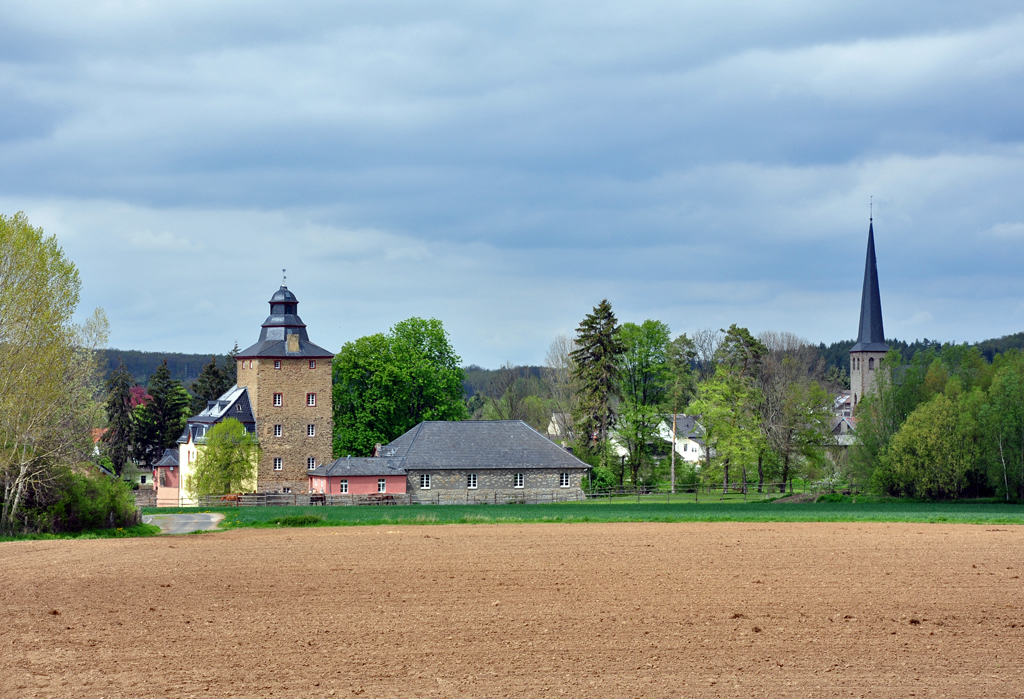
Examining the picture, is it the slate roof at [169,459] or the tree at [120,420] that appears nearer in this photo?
the slate roof at [169,459]

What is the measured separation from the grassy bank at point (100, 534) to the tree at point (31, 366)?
80cm

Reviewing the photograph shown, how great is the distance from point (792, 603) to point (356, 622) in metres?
7.58

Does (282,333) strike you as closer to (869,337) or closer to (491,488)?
(491,488)

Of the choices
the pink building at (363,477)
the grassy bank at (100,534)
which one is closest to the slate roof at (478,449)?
the pink building at (363,477)

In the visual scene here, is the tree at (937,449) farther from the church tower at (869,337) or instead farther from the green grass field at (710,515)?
the church tower at (869,337)

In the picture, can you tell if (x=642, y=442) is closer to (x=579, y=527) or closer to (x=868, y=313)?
(x=579, y=527)

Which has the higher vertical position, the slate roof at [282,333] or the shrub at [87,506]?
the slate roof at [282,333]

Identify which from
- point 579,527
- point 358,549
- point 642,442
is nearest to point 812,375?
point 642,442

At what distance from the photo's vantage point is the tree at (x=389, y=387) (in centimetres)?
7394

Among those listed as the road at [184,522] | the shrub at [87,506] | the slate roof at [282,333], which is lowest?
the road at [184,522]

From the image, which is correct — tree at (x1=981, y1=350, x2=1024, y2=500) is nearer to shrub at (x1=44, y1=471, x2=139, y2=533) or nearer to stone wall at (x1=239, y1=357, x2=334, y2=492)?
stone wall at (x1=239, y1=357, x2=334, y2=492)

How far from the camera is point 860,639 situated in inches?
611

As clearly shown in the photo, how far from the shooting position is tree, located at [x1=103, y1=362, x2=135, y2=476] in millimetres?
77625

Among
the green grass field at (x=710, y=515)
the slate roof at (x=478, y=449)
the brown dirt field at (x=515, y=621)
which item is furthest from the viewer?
the slate roof at (x=478, y=449)
